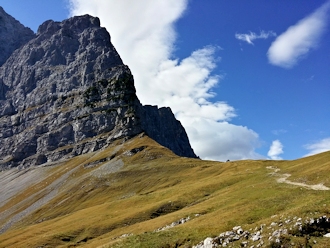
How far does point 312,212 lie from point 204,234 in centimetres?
1183

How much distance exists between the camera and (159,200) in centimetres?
8606

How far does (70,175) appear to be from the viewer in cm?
17762

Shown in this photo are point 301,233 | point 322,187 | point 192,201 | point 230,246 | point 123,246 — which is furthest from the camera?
point 192,201

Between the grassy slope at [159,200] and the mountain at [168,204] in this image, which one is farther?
the grassy slope at [159,200]

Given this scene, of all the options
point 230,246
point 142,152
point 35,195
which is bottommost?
point 230,246

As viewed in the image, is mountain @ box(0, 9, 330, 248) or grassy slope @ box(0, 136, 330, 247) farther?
grassy slope @ box(0, 136, 330, 247)

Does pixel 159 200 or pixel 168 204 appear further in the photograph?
pixel 159 200

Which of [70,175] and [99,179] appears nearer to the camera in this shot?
[99,179]

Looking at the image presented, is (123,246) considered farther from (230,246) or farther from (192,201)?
(192,201)

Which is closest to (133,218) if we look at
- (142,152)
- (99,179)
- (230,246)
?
(230,246)

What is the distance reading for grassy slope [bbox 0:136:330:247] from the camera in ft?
133

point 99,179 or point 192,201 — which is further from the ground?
→ point 99,179

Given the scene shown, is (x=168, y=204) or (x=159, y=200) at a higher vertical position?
(x=159, y=200)

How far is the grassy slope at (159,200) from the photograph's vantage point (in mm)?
40469
